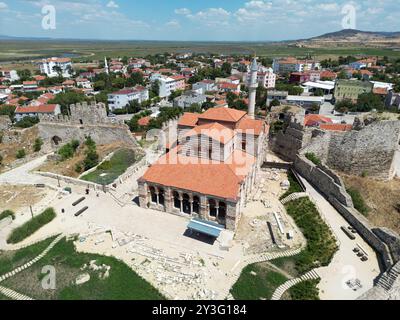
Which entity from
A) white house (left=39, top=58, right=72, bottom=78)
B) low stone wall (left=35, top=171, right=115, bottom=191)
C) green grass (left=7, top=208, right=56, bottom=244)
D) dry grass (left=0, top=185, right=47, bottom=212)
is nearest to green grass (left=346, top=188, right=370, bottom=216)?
low stone wall (left=35, top=171, right=115, bottom=191)

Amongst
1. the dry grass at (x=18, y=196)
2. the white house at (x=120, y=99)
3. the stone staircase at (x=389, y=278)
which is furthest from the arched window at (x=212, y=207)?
the white house at (x=120, y=99)

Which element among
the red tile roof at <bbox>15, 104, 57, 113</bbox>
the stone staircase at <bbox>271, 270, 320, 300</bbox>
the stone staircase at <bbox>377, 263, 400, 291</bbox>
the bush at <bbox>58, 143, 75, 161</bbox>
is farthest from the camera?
the red tile roof at <bbox>15, 104, 57, 113</bbox>

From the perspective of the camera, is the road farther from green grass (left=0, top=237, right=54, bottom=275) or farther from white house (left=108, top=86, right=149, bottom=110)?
white house (left=108, top=86, right=149, bottom=110)

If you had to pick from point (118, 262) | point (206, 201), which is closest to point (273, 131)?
point (206, 201)

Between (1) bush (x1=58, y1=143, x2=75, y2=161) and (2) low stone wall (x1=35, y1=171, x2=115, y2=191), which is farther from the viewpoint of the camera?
(1) bush (x1=58, y1=143, x2=75, y2=161)

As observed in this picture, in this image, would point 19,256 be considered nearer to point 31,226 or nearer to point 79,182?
point 31,226

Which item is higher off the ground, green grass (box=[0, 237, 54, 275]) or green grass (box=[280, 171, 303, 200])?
green grass (box=[280, 171, 303, 200])
